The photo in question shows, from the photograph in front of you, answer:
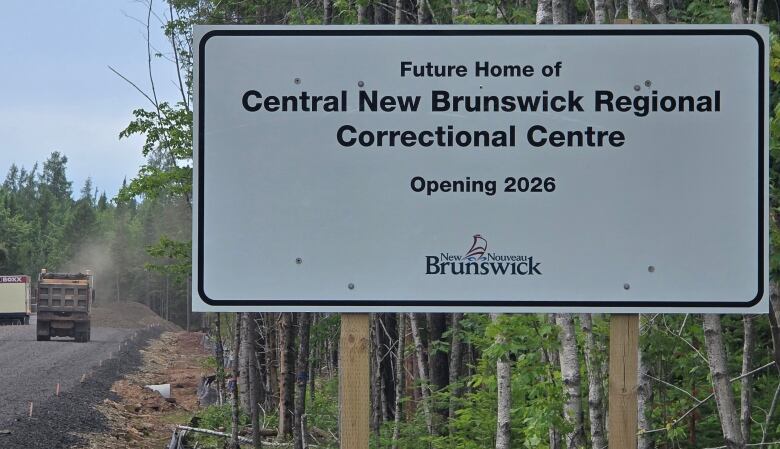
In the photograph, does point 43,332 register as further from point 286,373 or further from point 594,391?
point 594,391

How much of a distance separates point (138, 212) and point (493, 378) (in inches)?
6733

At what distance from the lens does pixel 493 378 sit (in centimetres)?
1080

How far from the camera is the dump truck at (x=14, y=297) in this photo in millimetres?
66688

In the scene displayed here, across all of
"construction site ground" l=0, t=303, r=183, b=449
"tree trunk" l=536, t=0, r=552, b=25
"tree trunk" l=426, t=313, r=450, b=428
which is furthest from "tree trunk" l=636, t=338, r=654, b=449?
"construction site ground" l=0, t=303, r=183, b=449

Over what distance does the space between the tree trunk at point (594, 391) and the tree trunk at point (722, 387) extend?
5.21ft

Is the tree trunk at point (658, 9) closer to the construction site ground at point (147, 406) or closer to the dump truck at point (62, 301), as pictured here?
the construction site ground at point (147, 406)

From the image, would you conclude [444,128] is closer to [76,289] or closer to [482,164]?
[482,164]

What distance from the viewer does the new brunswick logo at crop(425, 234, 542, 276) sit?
419cm

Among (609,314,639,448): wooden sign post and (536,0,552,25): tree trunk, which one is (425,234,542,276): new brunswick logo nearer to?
(609,314,639,448): wooden sign post

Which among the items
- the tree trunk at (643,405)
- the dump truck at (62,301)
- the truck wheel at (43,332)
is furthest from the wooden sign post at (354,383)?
the truck wheel at (43,332)

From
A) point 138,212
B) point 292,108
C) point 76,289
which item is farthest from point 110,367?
point 138,212

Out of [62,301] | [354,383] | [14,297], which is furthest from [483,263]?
[14,297]

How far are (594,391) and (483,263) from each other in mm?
4961

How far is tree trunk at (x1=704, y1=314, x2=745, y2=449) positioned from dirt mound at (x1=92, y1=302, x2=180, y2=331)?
89.9m
